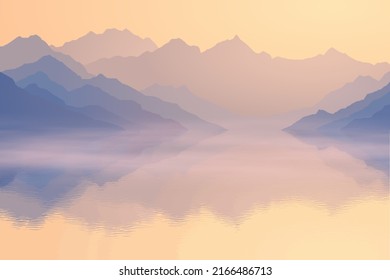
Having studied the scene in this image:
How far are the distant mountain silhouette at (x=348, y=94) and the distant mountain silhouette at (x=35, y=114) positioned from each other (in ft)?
13.3

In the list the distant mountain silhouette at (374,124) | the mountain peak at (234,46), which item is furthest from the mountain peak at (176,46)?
the distant mountain silhouette at (374,124)

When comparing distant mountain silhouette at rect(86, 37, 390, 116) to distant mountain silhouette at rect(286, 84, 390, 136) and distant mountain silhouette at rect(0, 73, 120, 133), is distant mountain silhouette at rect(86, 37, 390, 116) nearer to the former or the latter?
distant mountain silhouette at rect(286, 84, 390, 136)

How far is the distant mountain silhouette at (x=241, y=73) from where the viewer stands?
1051 cm

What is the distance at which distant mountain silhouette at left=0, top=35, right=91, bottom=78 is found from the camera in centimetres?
1040

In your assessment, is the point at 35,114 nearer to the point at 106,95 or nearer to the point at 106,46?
the point at 106,95

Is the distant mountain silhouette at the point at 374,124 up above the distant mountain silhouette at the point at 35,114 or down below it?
below

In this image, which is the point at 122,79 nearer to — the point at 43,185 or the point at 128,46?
the point at 128,46

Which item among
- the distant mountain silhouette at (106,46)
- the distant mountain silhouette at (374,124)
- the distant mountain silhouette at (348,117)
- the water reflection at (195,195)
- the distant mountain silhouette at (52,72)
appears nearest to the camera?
the water reflection at (195,195)

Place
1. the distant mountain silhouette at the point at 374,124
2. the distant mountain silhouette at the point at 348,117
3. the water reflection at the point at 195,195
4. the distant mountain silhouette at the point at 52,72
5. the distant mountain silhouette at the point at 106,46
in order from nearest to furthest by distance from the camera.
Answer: the water reflection at the point at 195,195
the distant mountain silhouette at the point at 374,124
the distant mountain silhouette at the point at 106,46
the distant mountain silhouette at the point at 52,72
the distant mountain silhouette at the point at 348,117

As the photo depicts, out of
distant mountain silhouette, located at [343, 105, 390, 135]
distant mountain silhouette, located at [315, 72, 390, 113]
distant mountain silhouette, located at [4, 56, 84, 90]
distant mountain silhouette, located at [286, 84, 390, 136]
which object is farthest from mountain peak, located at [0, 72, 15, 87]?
distant mountain silhouette, located at [343, 105, 390, 135]

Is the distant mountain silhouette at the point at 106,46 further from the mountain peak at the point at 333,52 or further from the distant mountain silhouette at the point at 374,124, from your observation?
the distant mountain silhouette at the point at 374,124

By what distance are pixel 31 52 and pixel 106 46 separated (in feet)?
4.64

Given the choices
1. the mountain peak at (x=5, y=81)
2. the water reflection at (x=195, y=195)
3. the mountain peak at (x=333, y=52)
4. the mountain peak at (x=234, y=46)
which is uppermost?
the mountain peak at (x=234, y=46)

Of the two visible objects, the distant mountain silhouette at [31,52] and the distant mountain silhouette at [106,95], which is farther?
the distant mountain silhouette at [106,95]
